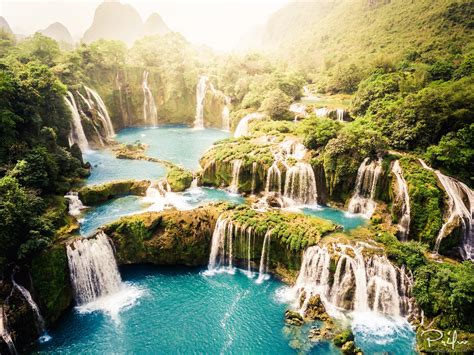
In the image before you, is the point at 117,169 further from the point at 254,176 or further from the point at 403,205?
the point at 403,205

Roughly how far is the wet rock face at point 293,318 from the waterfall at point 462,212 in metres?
11.3

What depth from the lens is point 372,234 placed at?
2264 centimetres

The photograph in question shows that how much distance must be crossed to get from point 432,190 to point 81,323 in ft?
79.5

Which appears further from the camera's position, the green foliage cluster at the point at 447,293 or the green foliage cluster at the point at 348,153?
the green foliage cluster at the point at 348,153

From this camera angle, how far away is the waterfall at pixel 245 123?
143ft

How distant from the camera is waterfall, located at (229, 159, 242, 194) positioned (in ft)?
100

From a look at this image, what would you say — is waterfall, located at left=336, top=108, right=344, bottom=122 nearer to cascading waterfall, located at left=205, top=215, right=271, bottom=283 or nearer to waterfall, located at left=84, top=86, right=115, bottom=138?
cascading waterfall, located at left=205, top=215, right=271, bottom=283

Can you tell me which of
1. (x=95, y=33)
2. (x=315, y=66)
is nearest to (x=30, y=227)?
(x=315, y=66)

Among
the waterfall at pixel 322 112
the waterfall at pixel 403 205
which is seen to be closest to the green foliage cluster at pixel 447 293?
the waterfall at pixel 403 205

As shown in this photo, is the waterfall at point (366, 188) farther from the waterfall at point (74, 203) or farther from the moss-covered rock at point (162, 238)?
the waterfall at point (74, 203)

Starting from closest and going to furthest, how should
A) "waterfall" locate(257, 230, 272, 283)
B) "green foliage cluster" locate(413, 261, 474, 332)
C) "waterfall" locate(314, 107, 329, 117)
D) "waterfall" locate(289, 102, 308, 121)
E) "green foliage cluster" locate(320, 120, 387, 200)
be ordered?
1. "green foliage cluster" locate(413, 261, 474, 332)
2. "waterfall" locate(257, 230, 272, 283)
3. "green foliage cluster" locate(320, 120, 387, 200)
4. "waterfall" locate(314, 107, 329, 117)
5. "waterfall" locate(289, 102, 308, 121)

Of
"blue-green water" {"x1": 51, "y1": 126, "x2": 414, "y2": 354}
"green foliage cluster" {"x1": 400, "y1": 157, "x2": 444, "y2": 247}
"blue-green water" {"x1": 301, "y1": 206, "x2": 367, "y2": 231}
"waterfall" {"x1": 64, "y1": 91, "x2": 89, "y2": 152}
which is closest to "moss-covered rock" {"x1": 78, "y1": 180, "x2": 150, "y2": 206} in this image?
"blue-green water" {"x1": 51, "y1": 126, "x2": 414, "y2": 354}

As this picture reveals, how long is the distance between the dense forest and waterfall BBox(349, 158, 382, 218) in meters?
0.48

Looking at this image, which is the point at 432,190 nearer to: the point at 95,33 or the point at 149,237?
the point at 149,237
